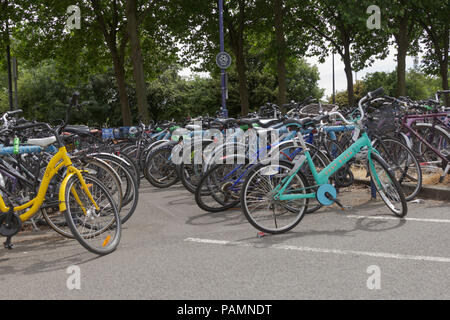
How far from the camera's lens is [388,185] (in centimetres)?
525

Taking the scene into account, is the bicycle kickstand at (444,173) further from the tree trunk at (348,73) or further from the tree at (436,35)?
the tree trunk at (348,73)

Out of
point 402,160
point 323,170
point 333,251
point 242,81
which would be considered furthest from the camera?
point 242,81

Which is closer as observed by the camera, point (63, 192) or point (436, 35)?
point (63, 192)

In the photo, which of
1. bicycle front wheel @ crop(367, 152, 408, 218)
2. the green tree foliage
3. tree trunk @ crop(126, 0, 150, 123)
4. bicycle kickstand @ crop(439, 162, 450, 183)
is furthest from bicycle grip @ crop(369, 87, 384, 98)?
the green tree foliage

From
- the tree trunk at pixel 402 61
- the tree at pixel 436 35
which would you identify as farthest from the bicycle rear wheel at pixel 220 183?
the tree at pixel 436 35

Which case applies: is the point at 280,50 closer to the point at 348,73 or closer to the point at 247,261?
the point at 348,73

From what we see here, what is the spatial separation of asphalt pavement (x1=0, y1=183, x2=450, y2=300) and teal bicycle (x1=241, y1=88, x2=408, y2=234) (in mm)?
158

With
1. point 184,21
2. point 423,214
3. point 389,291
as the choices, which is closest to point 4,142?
point 389,291

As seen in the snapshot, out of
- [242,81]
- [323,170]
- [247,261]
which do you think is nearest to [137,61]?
[242,81]

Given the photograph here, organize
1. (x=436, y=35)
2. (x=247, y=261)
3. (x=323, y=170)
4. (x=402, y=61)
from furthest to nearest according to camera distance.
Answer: (x=436, y=35) < (x=402, y=61) < (x=323, y=170) < (x=247, y=261)

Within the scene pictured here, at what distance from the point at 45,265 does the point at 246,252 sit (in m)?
1.68

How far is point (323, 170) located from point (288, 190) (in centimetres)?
53

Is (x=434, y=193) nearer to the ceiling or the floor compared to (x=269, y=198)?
nearer to the floor

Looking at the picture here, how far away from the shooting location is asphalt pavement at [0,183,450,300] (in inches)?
127
